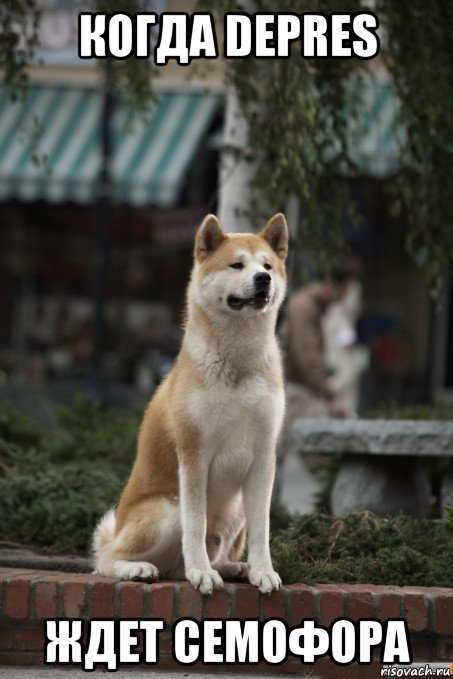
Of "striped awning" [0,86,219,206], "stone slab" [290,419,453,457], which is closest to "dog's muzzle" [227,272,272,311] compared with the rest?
"stone slab" [290,419,453,457]

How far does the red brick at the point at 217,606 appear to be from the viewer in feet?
13.8

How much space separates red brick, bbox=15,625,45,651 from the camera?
4348mm

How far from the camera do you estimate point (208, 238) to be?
427cm

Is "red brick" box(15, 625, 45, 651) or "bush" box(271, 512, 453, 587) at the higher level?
"bush" box(271, 512, 453, 587)

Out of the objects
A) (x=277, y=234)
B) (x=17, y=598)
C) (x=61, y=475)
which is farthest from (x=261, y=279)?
(x=61, y=475)

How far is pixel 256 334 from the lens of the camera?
4.24 m

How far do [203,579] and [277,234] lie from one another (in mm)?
1385

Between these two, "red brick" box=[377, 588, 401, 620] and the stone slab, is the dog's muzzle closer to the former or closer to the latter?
"red brick" box=[377, 588, 401, 620]

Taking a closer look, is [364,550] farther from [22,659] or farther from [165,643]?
[22,659]

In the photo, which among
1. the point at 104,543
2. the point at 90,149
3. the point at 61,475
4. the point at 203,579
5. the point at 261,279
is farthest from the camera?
the point at 90,149

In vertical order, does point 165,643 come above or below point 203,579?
below

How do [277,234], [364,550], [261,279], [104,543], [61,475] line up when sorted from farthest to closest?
[61,475] < [364,550] < [104,543] < [277,234] < [261,279]

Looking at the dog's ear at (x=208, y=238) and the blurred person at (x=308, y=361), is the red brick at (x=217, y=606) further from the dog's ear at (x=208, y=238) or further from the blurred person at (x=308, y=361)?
the blurred person at (x=308, y=361)

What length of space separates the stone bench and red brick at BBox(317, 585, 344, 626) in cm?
203
